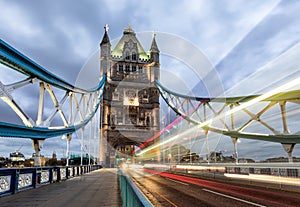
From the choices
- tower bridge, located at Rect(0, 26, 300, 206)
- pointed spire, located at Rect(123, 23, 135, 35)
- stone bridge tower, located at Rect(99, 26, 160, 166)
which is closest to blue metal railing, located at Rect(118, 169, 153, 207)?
tower bridge, located at Rect(0, 26, 300, 206)

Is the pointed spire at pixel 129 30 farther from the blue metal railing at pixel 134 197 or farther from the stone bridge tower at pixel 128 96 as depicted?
the blue metal railing at pixel 134 197

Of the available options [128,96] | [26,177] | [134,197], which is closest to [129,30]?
[128,96]

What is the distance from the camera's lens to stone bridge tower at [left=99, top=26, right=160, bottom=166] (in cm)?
8300

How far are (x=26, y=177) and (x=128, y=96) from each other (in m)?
78.5

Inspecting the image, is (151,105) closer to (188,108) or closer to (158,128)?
(158,128)

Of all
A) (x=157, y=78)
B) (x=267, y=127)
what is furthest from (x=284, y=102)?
(x=157, y=78)

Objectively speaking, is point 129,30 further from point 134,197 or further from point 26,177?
point 134,197

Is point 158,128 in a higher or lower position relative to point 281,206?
higher

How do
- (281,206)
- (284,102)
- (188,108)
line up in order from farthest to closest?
(188,108) < (284,102) < (281,206)

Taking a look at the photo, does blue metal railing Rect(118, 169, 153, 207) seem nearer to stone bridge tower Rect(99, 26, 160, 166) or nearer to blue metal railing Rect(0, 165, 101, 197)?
blue metal railing Rect(0, 165, 101, 197)

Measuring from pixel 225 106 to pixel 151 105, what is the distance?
159 ft

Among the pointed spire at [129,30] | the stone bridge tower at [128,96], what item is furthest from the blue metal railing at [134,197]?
the pointed spire at [129,30]

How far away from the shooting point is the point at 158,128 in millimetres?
85000

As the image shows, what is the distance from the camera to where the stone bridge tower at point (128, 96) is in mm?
83000
